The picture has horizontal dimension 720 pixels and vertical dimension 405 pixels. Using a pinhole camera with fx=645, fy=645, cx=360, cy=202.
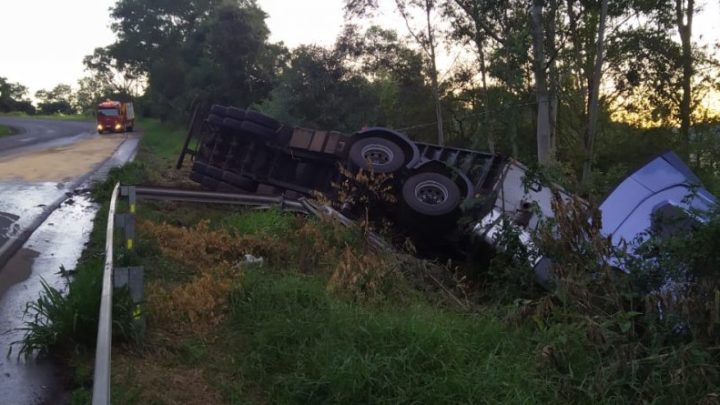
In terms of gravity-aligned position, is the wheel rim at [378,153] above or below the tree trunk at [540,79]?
below

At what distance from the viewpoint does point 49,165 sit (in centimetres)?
1778

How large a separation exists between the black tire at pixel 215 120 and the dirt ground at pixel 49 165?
4883mm

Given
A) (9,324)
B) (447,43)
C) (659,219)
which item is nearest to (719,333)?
(659,219)

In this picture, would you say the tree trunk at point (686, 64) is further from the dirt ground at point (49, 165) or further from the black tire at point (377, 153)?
the dirt ground at point (49, 165)

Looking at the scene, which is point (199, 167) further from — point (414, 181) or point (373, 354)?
point (373, 354)

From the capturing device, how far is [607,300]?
16.2ft

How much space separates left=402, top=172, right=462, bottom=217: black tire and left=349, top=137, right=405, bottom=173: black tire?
0.63 m

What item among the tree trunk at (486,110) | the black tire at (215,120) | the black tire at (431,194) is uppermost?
the tree trunk at (486,110)

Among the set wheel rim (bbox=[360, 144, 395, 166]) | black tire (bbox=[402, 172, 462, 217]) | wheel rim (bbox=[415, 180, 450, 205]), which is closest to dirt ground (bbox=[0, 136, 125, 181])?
wheel rim (bbox=[360, 144, 395, 166])

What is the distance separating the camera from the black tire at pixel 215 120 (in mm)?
12008

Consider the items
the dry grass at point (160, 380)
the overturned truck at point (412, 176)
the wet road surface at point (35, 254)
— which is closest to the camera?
the dry grass at point (160, 380)

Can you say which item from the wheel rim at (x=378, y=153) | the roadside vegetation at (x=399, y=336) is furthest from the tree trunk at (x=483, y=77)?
the roadside vegetation at (x=399, y=336)

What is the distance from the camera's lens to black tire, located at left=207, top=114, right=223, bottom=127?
12008 millimetres

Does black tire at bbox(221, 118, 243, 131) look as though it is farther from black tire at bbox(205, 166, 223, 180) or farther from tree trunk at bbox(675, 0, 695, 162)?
tree trunk at bbox(675, 0, 695, 162)
